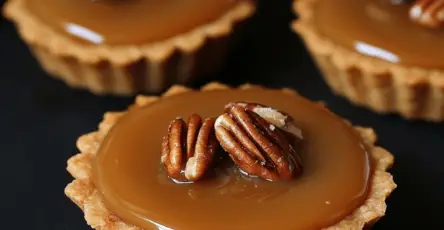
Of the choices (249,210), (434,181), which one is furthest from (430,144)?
(249,210)

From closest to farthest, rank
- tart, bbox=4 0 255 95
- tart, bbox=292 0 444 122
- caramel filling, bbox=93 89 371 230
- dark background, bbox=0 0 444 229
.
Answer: caramel filling, bbox=93 89 371 230, dark background, bbox=0 0 444 229, tart, bbox=292 0 444 122, tart, bbox=4 0 255 95

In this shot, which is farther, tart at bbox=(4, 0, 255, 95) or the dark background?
tart at bbox=(4, 0, 255, 95)

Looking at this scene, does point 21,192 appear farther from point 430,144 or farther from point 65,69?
point 430,144

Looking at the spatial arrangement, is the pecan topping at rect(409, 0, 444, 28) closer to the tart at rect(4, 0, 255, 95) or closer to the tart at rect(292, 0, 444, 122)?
the tart at rect(292, 0, 444, 122)

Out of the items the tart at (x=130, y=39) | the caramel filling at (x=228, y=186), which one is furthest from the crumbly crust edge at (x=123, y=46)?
the caramel filling at (x=228, y=186)

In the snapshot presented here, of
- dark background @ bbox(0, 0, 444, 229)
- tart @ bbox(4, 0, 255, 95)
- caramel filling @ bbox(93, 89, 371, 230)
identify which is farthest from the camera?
tart @ bbox(4, 0, 255, 95)

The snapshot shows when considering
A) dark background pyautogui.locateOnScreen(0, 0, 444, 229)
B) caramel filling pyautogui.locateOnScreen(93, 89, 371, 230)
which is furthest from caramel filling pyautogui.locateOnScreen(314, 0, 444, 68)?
caramel filling pyautogui.locateOnScreen(93, 89, 371, 230)

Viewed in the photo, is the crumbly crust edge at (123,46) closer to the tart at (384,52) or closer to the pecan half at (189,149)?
the tart at (384,52)
